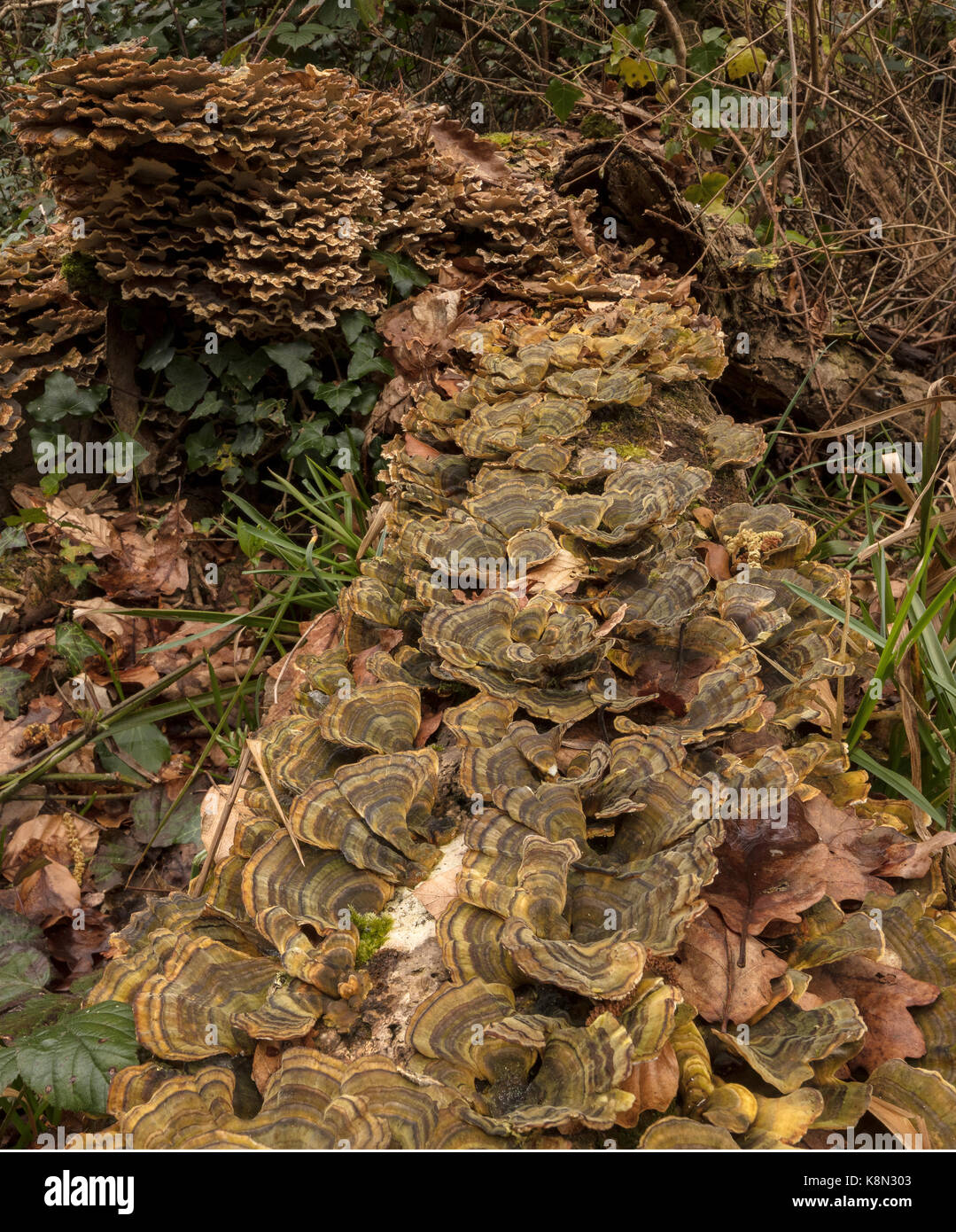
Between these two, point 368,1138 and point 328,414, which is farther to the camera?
point 328,414

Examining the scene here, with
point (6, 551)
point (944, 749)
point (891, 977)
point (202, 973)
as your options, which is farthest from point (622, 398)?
point (6, 551)

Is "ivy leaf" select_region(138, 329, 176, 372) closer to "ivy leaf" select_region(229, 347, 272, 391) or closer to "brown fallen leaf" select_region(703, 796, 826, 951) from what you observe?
"ivy leaf" select_region(229, 347, 272, 391)

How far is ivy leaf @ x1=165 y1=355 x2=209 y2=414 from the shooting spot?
438 cm

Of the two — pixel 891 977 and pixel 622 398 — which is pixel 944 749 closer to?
pixel 891 977

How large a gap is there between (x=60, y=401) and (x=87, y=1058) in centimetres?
329

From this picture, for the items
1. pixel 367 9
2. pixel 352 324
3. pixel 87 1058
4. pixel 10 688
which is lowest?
pixel 87 1058

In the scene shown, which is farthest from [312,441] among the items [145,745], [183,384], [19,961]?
[19,961]

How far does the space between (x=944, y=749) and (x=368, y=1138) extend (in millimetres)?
2158

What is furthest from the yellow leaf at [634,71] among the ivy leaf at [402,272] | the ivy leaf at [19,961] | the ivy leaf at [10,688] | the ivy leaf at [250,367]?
the ivy leaf at [19,961]

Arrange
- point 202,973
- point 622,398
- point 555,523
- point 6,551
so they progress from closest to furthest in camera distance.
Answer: point 202,973, point 555,523, point 622,398, point 6,551

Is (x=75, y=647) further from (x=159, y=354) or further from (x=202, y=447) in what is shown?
(x=159, y=354)

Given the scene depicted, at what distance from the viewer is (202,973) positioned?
5.43ft

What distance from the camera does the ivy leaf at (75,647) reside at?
3.96m

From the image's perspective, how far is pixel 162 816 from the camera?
380 centimetres
